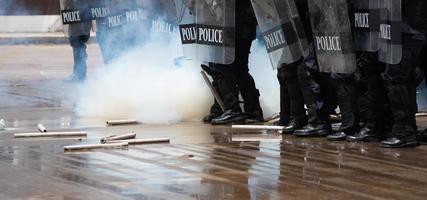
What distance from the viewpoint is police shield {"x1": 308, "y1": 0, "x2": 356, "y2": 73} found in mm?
9531

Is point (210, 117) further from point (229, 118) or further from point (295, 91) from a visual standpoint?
point (295, 91)

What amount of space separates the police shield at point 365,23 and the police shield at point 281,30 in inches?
23.9

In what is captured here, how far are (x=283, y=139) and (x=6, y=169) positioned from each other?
289 centimetres

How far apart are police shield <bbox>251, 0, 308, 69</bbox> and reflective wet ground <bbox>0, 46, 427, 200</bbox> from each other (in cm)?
79

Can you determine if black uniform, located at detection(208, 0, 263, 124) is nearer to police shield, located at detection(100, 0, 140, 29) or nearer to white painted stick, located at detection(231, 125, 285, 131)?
white painted stick, located at detection(231, 125, 285, 131)

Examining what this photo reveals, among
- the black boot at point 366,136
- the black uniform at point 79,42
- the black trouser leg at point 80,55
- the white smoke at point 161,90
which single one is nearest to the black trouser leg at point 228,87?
the white smoke at point 161,90

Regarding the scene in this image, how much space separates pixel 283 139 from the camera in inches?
396

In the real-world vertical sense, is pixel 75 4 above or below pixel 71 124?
above

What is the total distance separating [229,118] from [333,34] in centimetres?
222

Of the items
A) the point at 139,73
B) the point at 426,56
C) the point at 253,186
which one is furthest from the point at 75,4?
the point at 253,186

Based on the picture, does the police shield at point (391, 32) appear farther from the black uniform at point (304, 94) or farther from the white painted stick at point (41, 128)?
the white painted stick at point (41, 128)

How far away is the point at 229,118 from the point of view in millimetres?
11477

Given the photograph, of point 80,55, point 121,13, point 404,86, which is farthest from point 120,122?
point 80,55

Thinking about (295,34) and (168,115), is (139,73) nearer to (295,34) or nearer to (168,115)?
(168,115)
